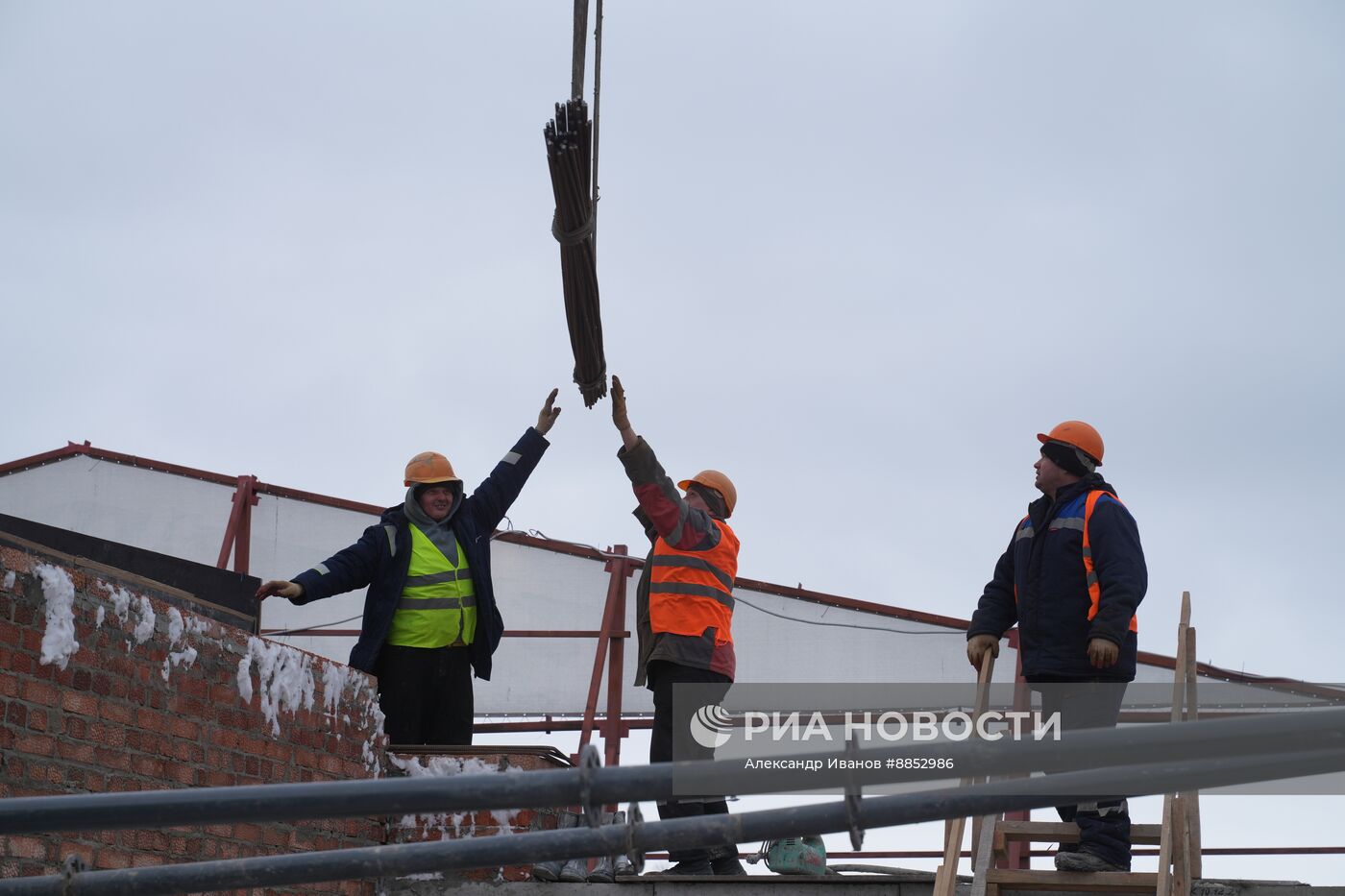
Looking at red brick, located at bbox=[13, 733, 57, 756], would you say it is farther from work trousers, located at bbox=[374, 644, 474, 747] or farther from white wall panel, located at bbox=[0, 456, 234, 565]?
white wall panel, located at bbox=[0, 456, 234, 565]

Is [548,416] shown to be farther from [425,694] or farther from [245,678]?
[245,678]

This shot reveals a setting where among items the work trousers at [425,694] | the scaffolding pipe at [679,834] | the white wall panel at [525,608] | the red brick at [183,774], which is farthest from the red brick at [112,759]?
the white wall panel at [525,608]

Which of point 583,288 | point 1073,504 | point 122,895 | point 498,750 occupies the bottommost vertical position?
point 122,895

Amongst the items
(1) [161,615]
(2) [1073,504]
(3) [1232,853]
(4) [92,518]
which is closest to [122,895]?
(1) [161,615]

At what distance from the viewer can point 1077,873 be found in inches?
207

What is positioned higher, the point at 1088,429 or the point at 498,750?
the point at 1088,429

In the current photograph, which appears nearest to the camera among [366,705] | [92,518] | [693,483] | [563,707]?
[366,705]

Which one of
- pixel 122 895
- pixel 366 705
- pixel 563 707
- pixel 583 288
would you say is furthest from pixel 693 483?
pixel 122 895

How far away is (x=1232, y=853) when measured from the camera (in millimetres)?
7770

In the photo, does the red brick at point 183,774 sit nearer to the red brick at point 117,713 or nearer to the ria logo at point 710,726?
the red brick at point 117,713

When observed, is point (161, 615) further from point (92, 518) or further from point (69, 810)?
point (92, 518)

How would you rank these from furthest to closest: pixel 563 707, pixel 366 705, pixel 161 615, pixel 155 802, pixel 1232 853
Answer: pixel 563 707 → pixel 1232 853 → pixel 366 705 → pixel 161 615 → pixel 155 802

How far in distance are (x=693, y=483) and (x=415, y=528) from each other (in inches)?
50.7

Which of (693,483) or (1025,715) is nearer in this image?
(1025,715)
